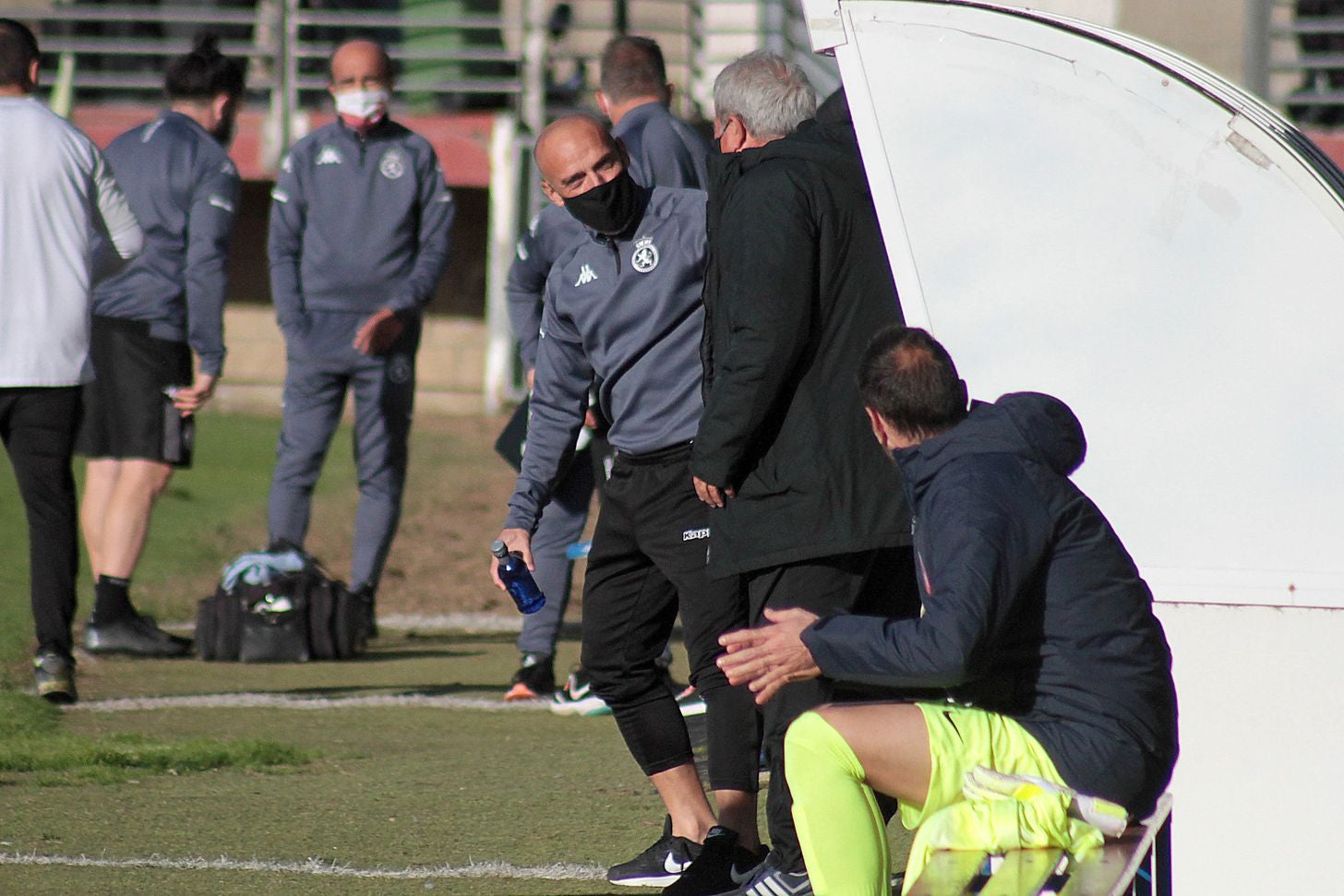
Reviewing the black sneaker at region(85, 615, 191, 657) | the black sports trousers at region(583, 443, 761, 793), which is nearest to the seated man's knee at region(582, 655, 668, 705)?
the black sports trousers at region(583, 443, 761, 793)

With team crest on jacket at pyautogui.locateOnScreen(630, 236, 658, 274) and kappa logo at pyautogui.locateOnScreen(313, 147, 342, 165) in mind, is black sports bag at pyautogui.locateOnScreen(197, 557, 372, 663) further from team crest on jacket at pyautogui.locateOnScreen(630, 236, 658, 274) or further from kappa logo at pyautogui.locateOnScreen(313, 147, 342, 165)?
team crest on jacket at pyautogui.locateOnScreen(630, 236, 658, 274)

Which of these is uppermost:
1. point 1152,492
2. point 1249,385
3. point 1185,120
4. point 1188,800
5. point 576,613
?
point 1185,120

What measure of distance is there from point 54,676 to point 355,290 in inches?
91.8

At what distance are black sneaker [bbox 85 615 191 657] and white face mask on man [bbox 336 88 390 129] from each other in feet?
7.53

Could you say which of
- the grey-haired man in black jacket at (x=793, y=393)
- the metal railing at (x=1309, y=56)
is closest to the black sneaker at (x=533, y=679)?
the grey-haired man in black jacket at (x=793, y=393)

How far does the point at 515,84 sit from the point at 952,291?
498 inches

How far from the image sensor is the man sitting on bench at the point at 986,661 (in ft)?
11.4

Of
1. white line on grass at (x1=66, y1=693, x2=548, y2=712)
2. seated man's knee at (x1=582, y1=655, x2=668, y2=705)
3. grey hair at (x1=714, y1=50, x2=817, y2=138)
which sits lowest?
white line on grass at (x1=66, y1=693, x2=548, y2=712)

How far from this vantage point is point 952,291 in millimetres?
4418

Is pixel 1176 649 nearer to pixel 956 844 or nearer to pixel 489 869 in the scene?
pixel 956 844

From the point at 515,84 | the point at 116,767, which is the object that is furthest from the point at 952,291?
the point at 515,84

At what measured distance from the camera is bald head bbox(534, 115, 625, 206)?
15.4 feet

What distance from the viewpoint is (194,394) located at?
7.70m

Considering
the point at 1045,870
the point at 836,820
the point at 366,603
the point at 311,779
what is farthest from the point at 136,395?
the point at 1045,870
